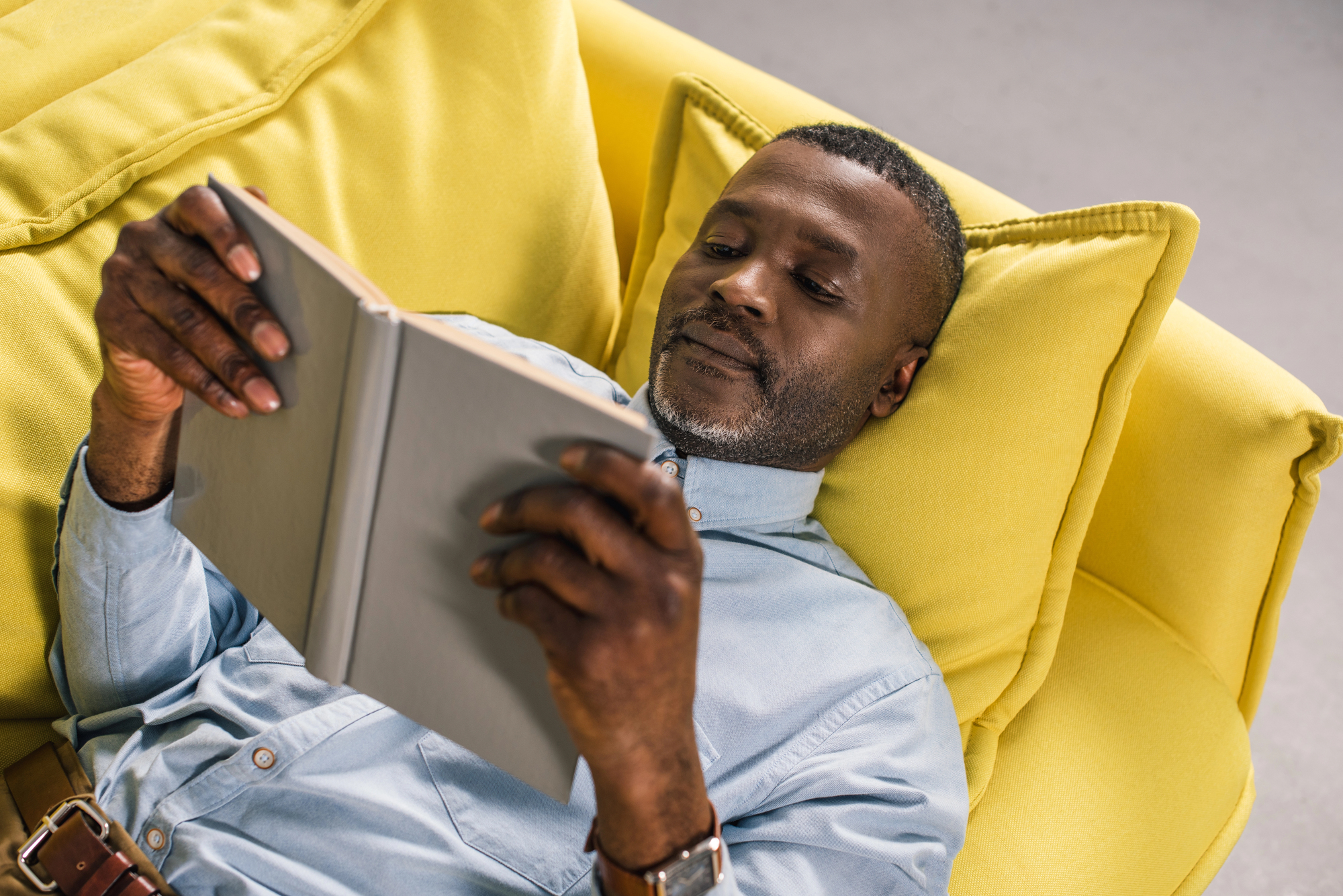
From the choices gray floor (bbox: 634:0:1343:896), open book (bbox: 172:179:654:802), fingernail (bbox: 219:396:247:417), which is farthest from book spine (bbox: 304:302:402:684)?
gray floor (bbox: 634:0:1343:896)

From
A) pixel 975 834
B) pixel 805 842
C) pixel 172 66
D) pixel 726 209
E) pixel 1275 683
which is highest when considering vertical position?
pixel 172 66

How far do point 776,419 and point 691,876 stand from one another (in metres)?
0.52

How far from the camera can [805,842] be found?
829 mm

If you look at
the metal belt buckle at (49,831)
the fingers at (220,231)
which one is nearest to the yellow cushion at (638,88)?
the fingers at (220,231)

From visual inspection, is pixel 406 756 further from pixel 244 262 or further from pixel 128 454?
pixel 244 262

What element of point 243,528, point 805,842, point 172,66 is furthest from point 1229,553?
point 172,66

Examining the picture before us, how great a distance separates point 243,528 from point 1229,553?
105 cm

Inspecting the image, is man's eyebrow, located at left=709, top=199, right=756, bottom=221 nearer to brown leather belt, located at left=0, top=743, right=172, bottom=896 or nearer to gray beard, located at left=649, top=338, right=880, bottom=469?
gray beard, located at left=649, top=338, right=880, bottom=469

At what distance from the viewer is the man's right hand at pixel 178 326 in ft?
2.17

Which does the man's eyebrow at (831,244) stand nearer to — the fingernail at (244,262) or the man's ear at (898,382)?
the man's ear at (898,382)

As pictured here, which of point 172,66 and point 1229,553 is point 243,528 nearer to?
point 172,66

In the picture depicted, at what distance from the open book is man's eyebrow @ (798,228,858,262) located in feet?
1.82

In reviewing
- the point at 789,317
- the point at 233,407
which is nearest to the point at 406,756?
the point at 233,407

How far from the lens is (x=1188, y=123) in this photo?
195 cm
